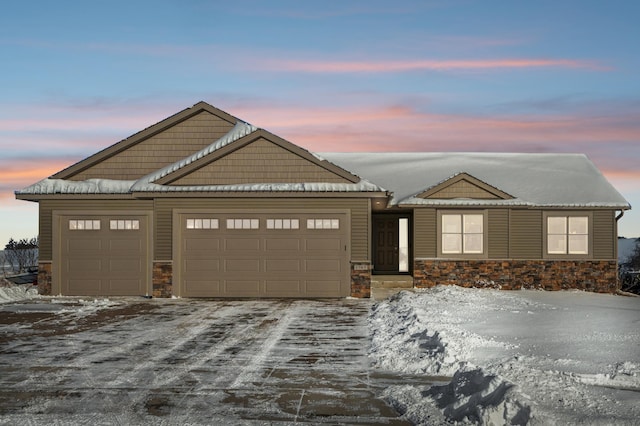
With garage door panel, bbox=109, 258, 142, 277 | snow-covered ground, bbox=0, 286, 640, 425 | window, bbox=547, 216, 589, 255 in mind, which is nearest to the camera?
snow-covered ground, bbox=0, 286, 640, 425

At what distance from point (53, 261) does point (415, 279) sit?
12.1 m

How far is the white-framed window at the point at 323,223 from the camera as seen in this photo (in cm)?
2019

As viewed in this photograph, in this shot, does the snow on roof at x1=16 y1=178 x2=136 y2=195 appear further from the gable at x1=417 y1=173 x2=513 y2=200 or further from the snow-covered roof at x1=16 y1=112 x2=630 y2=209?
the gable at x1=417 y1=173 x2=513 y2=200

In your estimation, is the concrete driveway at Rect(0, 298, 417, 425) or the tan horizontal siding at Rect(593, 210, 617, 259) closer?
the concrete driveway at Rect(0, 298, 417, 425)

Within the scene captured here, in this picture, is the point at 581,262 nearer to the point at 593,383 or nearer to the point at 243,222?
the point at 243,222

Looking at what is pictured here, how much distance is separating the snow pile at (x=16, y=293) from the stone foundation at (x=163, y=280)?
4151 mm

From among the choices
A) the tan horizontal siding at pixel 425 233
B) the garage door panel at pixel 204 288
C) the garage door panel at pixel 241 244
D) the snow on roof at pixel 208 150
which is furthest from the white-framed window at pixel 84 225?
the tan horizontal siding at pixel 425 233

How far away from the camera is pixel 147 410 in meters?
7.12

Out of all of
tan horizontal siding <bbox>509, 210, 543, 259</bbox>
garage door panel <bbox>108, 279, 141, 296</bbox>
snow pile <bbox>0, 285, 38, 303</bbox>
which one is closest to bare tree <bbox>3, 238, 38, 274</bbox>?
snow pile <bbox>0, 285, 38, 303</bbox>

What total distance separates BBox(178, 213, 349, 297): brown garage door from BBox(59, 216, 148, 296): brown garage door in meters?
1.72

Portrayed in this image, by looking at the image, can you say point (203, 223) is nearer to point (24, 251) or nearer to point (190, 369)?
point (190, 369)

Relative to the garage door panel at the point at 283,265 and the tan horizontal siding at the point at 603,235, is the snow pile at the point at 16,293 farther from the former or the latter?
the tan horizontal siding at the point at 603,235

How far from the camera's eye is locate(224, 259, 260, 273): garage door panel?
20.2 m

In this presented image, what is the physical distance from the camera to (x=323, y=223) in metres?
20.2
